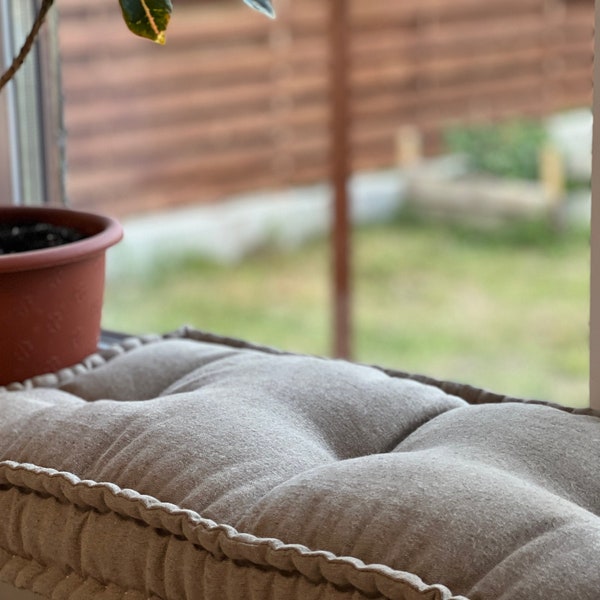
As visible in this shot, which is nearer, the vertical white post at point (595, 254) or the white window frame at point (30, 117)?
the vertical white post at point (595, 254)

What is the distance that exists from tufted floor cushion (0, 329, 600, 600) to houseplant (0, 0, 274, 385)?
0.24 ft

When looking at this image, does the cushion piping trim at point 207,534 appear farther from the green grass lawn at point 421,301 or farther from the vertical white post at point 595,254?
the green grass lawn at point 421,301

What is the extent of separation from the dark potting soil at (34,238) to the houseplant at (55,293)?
2.6 inches

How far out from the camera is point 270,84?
4887 mm

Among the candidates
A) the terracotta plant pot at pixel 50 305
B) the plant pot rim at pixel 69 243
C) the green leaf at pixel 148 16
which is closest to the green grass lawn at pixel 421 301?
the plant pot rim at pixel 69 243

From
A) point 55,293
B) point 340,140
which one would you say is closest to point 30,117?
point 55,293

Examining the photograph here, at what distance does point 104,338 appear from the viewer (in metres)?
1.60

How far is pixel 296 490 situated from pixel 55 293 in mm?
466

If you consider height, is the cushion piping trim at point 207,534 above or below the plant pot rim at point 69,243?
below

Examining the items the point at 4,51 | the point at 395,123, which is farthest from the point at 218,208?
the point at 4,51

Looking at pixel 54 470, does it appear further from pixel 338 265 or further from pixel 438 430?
pixel 338 265

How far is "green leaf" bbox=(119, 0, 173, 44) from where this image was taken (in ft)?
3.65

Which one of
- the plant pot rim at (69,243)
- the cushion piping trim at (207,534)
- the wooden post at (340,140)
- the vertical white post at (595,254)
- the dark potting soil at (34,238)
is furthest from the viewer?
the wooden post at (340,140)

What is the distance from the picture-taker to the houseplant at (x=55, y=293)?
1120 millimetres
